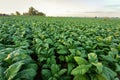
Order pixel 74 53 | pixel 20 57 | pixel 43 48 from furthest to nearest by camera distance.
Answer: pixel 43 48, pixel 74 53, pixel 20 57

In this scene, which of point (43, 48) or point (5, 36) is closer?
point (43, 48)

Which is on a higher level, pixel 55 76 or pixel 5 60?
pixel 5 60

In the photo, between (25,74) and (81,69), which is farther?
(81,69)

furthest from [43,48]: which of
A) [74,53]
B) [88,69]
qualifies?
[88,69]

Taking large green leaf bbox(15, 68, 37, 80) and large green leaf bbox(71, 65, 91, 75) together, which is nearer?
large green leaf bbox(15, 68, 37, 80)

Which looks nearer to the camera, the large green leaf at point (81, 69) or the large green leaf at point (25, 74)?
the large green leaf at point (25, 74)

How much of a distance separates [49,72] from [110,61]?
1.06 meters

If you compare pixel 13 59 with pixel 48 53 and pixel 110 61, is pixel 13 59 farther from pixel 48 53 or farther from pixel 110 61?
pixel 110 61

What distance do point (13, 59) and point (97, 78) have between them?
107 centimetres

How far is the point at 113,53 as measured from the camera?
3604 mm

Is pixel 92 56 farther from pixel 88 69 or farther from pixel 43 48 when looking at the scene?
pixel 43 48

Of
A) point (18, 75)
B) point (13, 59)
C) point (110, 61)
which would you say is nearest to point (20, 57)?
point (13, 59)

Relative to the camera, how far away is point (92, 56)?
9.35ft

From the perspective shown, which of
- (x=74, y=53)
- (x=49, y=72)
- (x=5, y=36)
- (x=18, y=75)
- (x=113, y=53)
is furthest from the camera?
(x=5, y=36)
